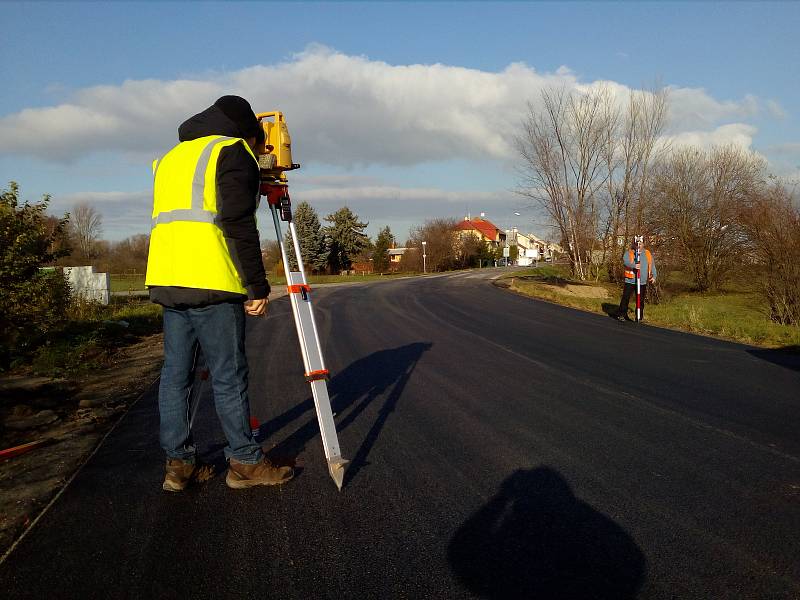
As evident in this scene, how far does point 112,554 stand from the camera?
257cm

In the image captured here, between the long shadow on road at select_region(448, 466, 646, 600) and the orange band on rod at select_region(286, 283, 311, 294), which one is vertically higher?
the orange band on rod at select_region(286, 283, 311, 294)

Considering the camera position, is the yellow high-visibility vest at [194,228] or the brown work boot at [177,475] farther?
the brown work boot at [177,475]

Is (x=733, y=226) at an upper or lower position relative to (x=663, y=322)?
upper

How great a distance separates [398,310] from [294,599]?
12817 mm

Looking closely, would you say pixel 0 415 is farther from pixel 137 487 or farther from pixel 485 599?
pixel 485 599

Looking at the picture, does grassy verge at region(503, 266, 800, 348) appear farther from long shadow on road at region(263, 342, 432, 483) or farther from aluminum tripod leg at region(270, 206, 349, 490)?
aluminum tripod leg at region(270, 206, 349, 490)

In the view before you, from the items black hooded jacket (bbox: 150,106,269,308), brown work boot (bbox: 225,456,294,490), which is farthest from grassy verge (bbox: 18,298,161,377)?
black hooded jacket (bbox: 150,106,269,308)

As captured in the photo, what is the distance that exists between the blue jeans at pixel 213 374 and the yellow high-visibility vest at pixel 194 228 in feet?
0.66

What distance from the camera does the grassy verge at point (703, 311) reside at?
431 inches

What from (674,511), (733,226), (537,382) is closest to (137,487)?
(674,511)

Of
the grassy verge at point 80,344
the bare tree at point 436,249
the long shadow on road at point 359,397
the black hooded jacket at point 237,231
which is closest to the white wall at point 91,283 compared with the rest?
the grassy verge at point 80,344

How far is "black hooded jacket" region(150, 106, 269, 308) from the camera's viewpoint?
309 centimetres

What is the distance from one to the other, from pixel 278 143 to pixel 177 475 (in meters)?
2.02

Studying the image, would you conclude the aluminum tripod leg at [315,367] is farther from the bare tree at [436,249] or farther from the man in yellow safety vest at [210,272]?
the bare tree at [436,249]
